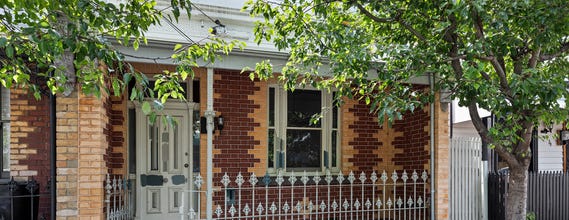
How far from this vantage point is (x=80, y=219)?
5117 millimetres

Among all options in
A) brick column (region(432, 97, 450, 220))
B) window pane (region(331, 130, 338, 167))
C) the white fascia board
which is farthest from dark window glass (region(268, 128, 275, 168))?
brick column (region(432, 97, 450, 220))

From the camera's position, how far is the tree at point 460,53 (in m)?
4.08

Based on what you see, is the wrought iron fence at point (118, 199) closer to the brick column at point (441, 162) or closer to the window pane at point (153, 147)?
the window pane at point (153, 147)

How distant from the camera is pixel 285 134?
25.9ft

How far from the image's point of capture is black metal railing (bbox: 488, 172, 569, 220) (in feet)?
23.9

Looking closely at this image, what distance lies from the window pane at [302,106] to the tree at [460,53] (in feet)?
7.26

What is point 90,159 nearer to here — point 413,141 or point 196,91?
point 196,91

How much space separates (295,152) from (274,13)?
11.3ft

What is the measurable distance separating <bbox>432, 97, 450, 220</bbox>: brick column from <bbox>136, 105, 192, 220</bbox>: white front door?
406 cm

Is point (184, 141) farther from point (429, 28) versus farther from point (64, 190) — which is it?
point (429, 28)

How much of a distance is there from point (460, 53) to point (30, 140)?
5694 millimetres

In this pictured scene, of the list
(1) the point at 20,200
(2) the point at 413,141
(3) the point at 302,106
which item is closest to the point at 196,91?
(3) the point at 302,106

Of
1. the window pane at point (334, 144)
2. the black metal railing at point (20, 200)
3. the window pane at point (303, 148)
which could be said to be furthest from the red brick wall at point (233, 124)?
the black metal railing at point (20, 200)

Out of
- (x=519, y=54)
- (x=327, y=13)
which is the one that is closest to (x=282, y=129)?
(x=327, y=13)
